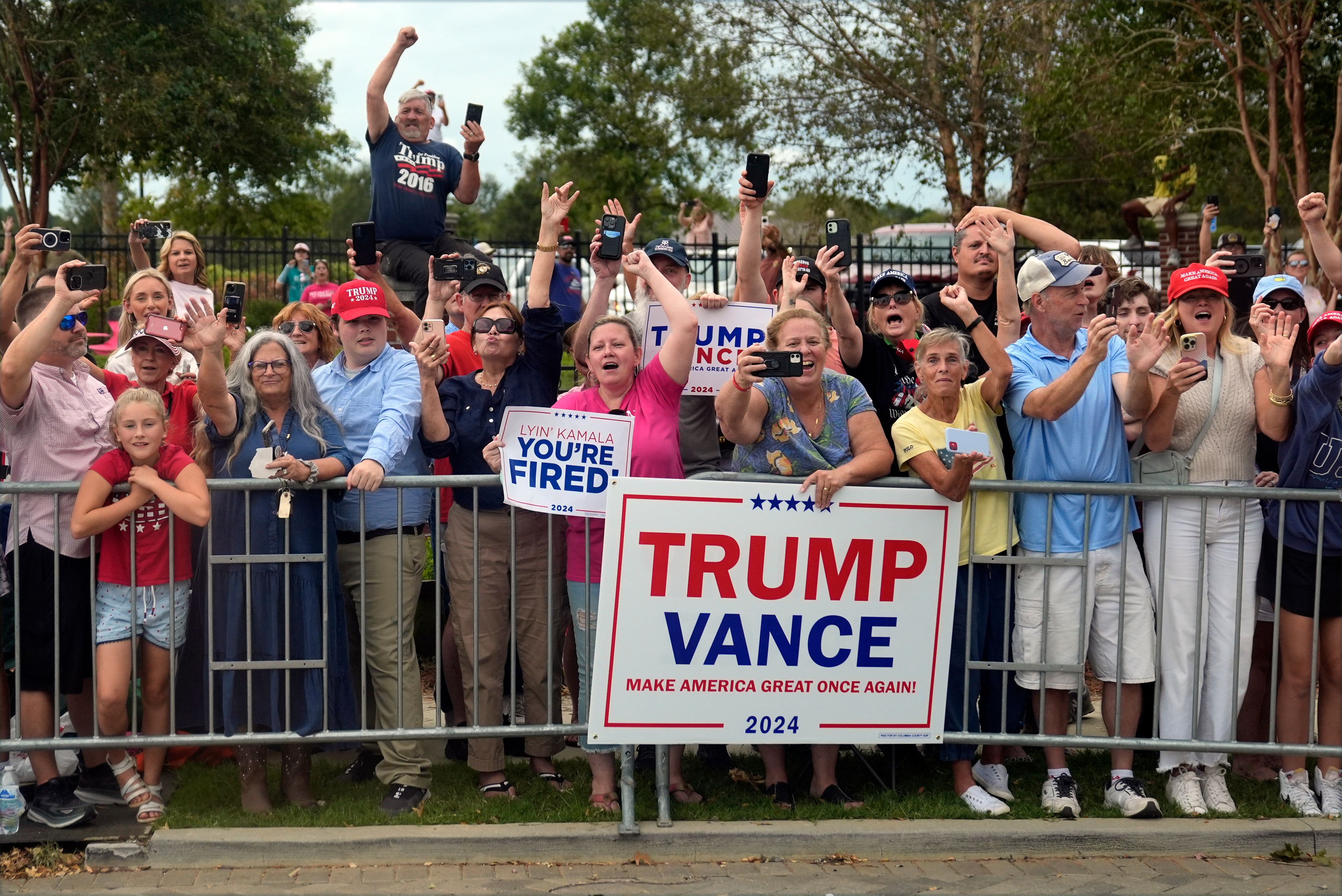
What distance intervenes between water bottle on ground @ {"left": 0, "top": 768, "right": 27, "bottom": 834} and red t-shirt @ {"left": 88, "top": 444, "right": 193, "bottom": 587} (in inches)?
35.2

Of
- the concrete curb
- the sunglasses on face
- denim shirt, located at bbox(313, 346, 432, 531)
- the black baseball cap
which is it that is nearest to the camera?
the concrete curb

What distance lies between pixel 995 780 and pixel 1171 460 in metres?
1.65

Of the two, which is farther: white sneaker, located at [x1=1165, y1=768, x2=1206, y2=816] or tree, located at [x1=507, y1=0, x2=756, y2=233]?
tree, located at [x1=507, y1=0, x2=756, y2=233]

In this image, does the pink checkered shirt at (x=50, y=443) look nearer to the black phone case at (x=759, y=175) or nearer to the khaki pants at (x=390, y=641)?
the khaki pants at (x=390, y=641)

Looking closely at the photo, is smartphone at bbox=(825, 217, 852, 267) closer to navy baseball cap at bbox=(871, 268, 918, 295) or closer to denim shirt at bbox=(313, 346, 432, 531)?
navy baseball cap at bbox=(871, 268, 918, 295)

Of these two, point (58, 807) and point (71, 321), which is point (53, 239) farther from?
point (58, 807)

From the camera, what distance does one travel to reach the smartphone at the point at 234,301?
20.8 feet

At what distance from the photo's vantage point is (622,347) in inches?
227

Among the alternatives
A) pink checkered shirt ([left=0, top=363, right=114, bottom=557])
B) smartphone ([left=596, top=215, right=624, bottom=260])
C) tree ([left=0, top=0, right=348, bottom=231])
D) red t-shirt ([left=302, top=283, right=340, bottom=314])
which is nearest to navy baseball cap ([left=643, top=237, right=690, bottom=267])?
smartphone ([left=596, top=215, right=624, bottom=260])

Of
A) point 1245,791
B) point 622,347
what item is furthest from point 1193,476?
point 622,347

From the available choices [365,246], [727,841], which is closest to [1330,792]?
[727,841]

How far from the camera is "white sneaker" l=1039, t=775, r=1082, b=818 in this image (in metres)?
5.76

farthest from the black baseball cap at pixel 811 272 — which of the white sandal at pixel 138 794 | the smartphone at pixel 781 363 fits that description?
the white sandal at pixel 138 794

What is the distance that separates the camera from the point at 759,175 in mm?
6180
